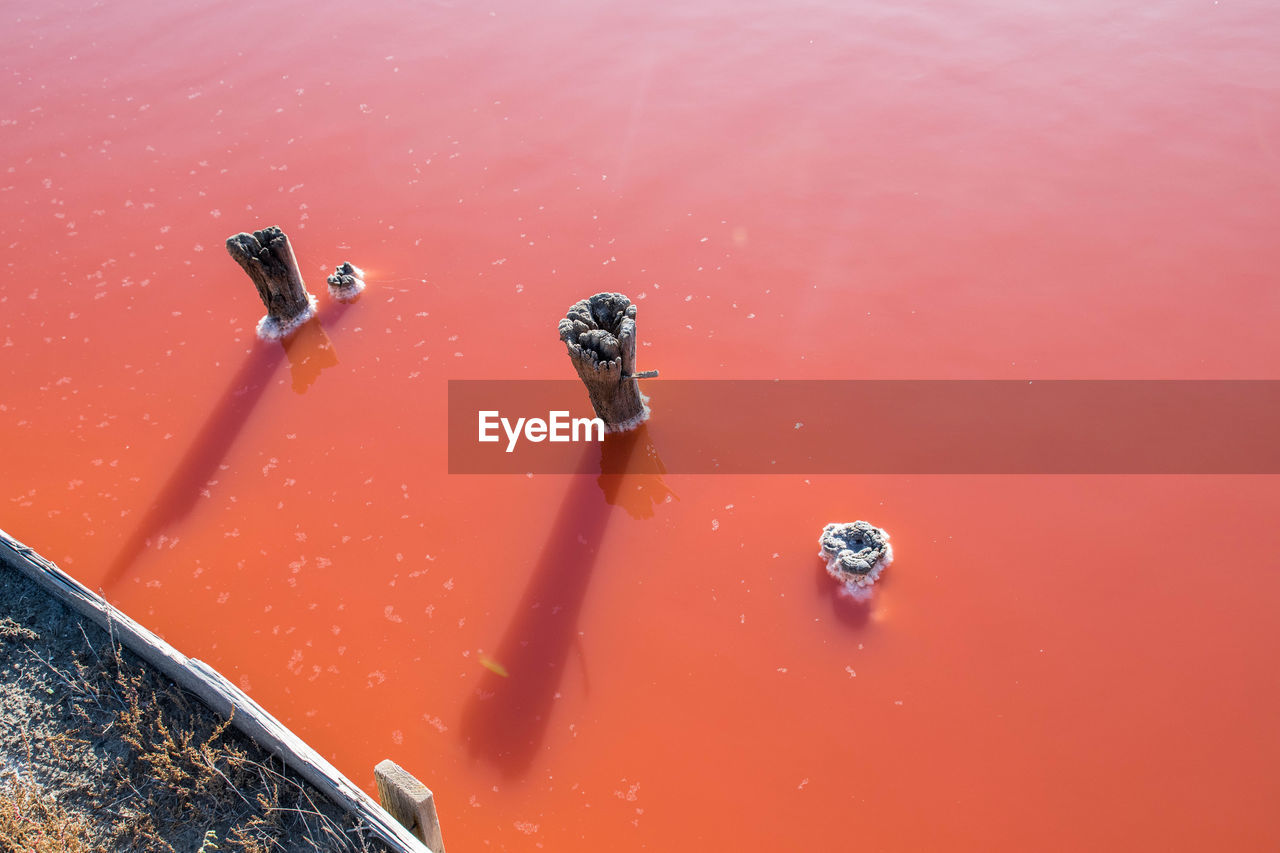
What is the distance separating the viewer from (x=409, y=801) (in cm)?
284

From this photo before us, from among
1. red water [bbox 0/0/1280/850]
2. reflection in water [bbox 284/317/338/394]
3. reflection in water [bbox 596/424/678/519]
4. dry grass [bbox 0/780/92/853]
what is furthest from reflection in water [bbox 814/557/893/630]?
reflection in water [bbox 284/317/338/394]

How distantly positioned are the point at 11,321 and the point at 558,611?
4807 mm

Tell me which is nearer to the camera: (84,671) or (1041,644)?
(84,671)

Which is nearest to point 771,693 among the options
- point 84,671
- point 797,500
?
point 797,500

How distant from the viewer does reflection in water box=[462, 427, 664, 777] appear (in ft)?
12.2

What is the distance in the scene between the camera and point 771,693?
3.75 meters

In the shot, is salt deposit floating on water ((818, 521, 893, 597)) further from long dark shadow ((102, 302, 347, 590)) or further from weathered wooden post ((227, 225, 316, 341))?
weathered wooden post ((227, 225, 316, 341))

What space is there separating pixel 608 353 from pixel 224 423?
2.65 m

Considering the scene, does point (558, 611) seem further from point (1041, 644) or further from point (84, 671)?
point (1041, 644)

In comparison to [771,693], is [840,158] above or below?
above

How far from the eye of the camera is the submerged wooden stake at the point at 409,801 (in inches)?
111

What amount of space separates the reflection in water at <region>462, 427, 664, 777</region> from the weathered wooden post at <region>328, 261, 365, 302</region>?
2.31m

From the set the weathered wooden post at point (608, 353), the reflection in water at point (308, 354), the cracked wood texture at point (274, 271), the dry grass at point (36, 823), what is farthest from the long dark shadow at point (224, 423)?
Answer: the weathered wooden post at point (608, 353)

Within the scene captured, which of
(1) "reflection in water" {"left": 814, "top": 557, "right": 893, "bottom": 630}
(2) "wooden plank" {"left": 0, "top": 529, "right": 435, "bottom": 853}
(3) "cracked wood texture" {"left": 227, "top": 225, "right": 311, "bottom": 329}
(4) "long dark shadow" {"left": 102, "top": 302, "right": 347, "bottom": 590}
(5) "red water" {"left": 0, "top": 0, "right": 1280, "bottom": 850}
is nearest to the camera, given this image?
(2) "wooden plank" {"left": 0, "top": 529, "right": 435, "bottom": 853}
